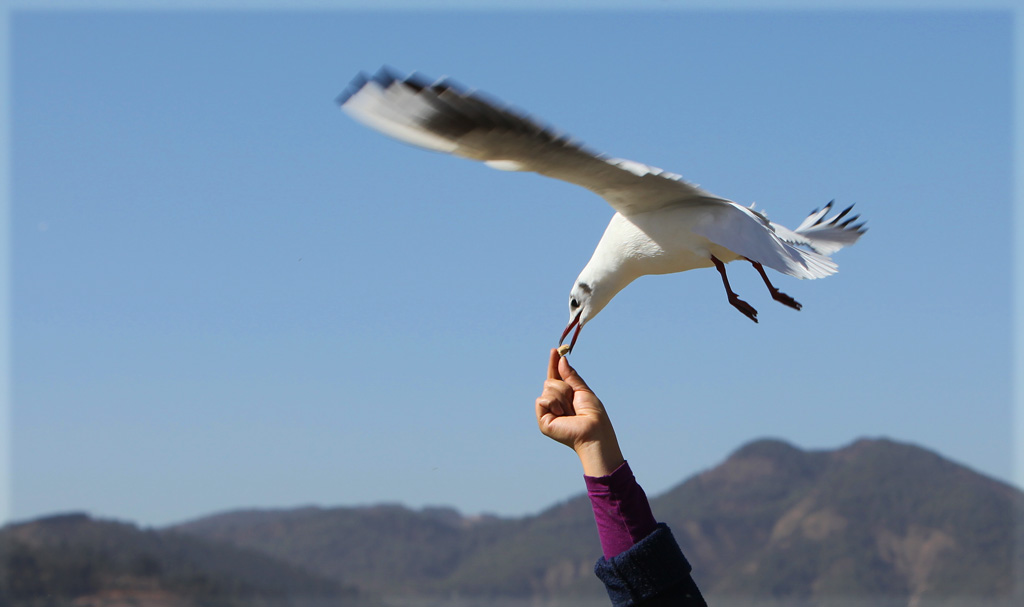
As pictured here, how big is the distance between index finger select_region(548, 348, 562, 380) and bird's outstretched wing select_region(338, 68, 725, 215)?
1.44ft

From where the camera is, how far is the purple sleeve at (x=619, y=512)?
158 centimetres

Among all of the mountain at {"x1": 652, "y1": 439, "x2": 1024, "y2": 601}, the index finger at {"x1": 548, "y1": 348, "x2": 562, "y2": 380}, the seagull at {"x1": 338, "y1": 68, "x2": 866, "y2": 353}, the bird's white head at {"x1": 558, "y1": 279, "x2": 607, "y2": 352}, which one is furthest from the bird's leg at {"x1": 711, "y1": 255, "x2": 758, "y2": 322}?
the mountain at {"x1": 652, "y1": 439, "x2": 1024, "y2": 601}

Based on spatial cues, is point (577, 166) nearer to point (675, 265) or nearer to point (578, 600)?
point (675, 265)

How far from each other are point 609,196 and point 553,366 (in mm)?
650

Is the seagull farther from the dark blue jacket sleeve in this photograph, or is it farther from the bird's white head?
the dark blue jacket sleeve

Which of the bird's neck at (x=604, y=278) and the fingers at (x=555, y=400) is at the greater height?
the bird's neck at (x=604, y=278)

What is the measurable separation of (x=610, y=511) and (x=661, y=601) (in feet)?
0.52

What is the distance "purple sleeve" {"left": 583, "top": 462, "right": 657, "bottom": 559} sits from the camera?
1575mm

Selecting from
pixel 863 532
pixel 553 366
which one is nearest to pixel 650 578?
pixel 553 366

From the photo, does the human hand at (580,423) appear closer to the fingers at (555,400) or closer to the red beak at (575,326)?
the fingers at (555,400)

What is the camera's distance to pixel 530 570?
49.9 metres

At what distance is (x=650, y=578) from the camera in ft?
4.99

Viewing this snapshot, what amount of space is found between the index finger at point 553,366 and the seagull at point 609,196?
0.30m

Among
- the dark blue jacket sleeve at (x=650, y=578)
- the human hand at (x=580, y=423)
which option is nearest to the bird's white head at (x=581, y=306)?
the human hand at (x=580, y=423)
